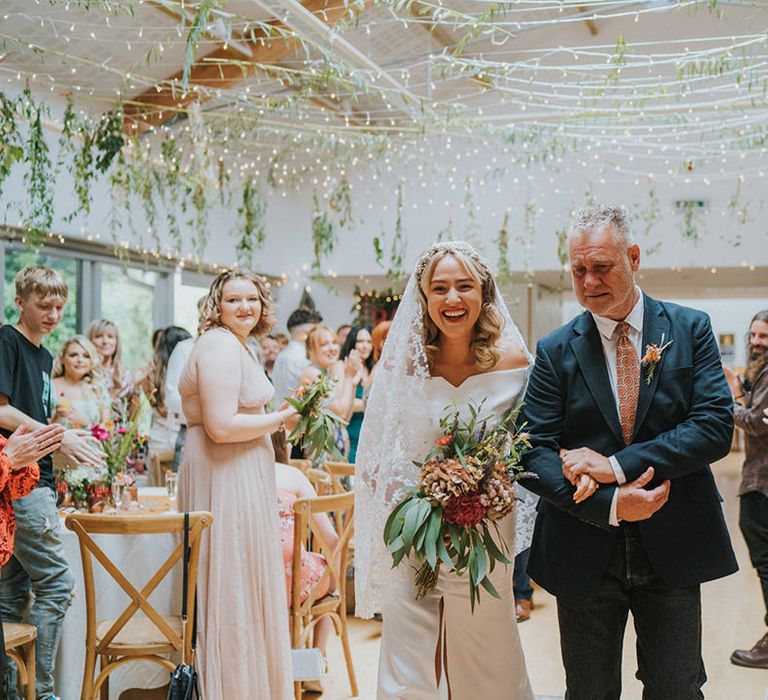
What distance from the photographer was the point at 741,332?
18266mm

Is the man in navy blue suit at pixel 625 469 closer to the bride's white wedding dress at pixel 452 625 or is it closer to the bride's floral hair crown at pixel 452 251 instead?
the bride's white wedding dress at pixel 452 625

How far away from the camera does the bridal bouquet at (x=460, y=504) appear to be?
2537 millimetres

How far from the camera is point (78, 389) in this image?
5.20 m

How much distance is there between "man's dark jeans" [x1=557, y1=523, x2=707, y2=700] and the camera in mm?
2475

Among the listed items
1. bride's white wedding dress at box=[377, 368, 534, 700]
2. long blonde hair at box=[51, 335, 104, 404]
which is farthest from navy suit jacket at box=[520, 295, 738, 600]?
long blonde hair at box=[51, 335, 104, 404]

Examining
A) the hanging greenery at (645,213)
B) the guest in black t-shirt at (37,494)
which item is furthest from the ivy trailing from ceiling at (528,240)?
the guest in black t-shirt at (37,494)

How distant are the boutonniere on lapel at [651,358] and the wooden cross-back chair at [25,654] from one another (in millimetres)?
2356

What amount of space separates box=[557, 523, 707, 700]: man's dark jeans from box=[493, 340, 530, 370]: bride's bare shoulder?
670mm

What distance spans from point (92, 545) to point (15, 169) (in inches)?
224

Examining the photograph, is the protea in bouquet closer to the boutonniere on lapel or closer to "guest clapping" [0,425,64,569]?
Result: "guest clapping" [0,425,64,569]

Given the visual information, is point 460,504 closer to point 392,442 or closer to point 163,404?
point 392,442

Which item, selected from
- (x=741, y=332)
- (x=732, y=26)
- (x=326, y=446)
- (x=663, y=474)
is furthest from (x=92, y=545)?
(x=741, y=332)

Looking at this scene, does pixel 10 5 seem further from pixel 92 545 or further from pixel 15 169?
pixel 92 545

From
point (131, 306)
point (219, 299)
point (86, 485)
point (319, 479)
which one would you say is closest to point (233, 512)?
point (219, 299)
